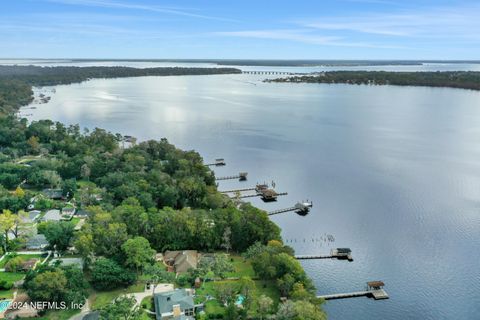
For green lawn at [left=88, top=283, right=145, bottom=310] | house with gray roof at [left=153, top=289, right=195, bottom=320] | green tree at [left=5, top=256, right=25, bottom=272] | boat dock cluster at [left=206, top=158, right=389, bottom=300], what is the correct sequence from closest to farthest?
house with gray roof at [left=153, top=289, right=195, bottom=320], green lawn at [left=88, top=283, right=145, bottom=310], boat dock cluster at [left=206, top=158, right=389, bottom=300], green tree at [left=5, top=256, right=25, bottom=272]

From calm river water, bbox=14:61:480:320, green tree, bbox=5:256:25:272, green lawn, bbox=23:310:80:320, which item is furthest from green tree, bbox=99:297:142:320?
calm river water, bbox=14:61:480:320

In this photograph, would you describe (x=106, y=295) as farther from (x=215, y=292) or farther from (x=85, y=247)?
(x=215, y=292)

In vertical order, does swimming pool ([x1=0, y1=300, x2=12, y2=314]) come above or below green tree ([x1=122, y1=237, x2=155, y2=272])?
below

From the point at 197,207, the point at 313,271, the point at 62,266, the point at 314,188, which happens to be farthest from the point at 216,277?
the point at 314,188

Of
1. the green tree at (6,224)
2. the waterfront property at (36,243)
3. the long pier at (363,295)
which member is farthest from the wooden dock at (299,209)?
the green tree at (6,224)

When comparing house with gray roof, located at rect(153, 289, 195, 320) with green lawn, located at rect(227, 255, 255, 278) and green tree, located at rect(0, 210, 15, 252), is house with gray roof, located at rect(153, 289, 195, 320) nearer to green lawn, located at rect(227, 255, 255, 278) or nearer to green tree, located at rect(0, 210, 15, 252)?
green lawn, located at rect(227, 255, 255, 278)

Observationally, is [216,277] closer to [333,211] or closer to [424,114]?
[333,211]
